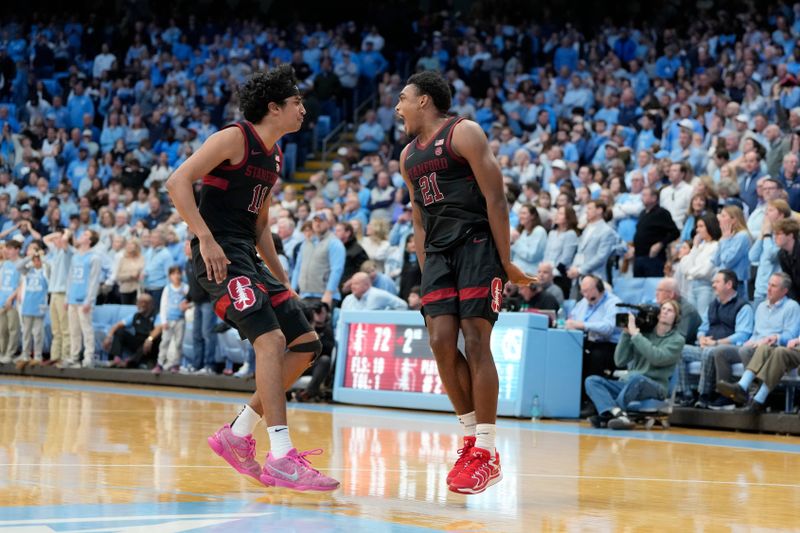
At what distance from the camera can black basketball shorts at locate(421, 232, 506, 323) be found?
5.55 meters

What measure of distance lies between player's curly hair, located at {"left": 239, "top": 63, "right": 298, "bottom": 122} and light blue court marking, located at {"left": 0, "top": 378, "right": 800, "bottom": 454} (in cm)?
468

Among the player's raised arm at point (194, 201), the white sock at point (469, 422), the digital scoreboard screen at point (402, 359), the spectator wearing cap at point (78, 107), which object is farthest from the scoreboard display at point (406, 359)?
the spectator wearing cap at point (78, 107)

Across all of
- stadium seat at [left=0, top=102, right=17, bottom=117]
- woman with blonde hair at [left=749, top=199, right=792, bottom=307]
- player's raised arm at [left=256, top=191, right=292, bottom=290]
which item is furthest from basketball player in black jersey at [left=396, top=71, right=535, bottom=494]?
stadium seat at [left=0, top=102, right=17, bottom=117]

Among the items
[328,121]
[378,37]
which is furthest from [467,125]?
[378,37]

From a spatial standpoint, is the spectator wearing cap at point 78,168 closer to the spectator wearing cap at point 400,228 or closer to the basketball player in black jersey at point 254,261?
Answer: the spectator wearing cap at point 400,228

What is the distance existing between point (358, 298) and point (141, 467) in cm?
735

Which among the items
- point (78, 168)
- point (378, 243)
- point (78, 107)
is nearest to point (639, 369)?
point (378, 243)

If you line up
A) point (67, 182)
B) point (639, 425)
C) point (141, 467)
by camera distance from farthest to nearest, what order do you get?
1. point (67, 182)
2. point (639, 425)
3. point (141, 467)

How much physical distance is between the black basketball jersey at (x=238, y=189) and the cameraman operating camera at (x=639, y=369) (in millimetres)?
5598

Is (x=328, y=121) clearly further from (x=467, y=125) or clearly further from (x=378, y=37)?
(x=467, y=125)

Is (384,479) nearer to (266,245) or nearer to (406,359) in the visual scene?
(266,245)

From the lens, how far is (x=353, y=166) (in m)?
20.2

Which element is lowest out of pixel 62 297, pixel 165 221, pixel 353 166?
pixel 62 297

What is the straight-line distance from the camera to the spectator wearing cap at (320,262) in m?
14.1
